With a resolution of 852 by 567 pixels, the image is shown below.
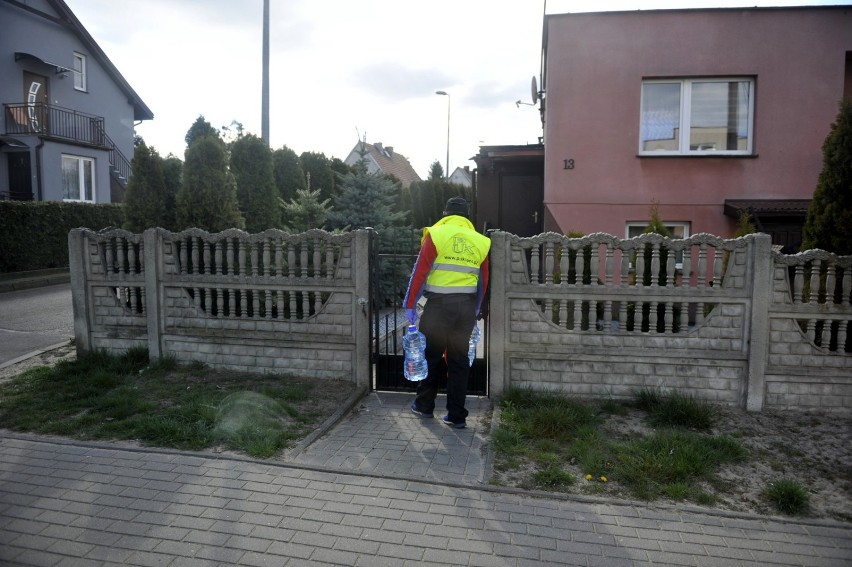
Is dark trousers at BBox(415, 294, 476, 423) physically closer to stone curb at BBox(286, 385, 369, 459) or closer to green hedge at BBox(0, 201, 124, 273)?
stone curb at BBox(286, 385, 369, 459)

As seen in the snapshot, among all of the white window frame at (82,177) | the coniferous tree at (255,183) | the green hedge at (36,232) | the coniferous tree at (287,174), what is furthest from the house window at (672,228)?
the white window frame at (82,177)

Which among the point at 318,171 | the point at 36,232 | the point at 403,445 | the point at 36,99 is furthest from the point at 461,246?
the point at 36,99

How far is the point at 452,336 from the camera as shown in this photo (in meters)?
6.07

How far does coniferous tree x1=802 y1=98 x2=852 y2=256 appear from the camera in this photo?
6363 millimetres

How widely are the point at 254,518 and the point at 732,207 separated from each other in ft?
31.9

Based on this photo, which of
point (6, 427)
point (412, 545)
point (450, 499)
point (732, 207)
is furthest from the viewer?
point (732, 207)

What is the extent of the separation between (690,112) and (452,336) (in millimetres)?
7744

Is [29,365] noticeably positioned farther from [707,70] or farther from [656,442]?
[707,70]

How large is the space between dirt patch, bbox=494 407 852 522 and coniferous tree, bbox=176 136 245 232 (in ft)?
20.6

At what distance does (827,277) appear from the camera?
6.10 m

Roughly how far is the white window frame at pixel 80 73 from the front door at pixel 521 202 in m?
22.2

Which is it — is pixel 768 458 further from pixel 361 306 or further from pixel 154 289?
pixel 154 289

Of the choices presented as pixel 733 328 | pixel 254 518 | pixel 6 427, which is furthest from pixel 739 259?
pixel 6 427

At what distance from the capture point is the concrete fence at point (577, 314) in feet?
20.3
